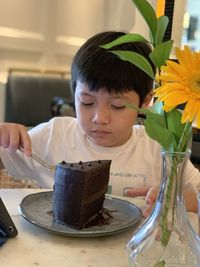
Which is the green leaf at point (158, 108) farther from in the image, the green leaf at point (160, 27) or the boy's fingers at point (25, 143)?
the boy's fingers at point (25, 143)

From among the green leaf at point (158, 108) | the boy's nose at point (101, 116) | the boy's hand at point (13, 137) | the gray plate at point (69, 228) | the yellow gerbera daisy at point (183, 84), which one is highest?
the yellow gerbera daisy at point (183, 84)

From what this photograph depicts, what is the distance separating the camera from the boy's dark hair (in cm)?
101

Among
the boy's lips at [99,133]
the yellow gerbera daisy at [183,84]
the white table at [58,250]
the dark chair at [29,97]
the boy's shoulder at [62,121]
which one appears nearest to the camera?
the yellow gerbera daisy at [183,84]

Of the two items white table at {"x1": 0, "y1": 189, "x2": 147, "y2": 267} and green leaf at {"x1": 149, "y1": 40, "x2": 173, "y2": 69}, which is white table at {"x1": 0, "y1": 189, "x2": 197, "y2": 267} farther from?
green leaf at {"x1": 149, "y1": 40, "x2": 173, "y2": 69}

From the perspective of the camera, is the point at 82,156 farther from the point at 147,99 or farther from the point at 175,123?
the point at 175,123

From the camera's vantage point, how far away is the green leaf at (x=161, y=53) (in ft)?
1.64

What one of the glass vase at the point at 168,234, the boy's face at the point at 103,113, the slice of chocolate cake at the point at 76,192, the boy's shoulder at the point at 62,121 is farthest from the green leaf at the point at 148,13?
the boy's shoulder at the point at 62,121

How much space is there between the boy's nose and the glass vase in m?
0.44

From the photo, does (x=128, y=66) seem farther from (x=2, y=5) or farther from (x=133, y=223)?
(x=2, y=5)

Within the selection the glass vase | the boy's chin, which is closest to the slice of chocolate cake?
the glass vase

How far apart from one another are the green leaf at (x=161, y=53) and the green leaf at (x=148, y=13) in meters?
0.02

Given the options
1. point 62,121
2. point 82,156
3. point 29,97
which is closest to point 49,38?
point 29,97

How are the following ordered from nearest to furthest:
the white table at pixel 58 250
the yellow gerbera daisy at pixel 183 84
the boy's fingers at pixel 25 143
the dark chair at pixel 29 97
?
the yellow gerbera daisy at pixel 183 84 → the white table at pixel 58 250 → the boy's fingers at pixel 25 143 → the dark chair at pixel 29 97

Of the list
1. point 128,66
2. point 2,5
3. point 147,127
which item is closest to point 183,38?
point 2,5
